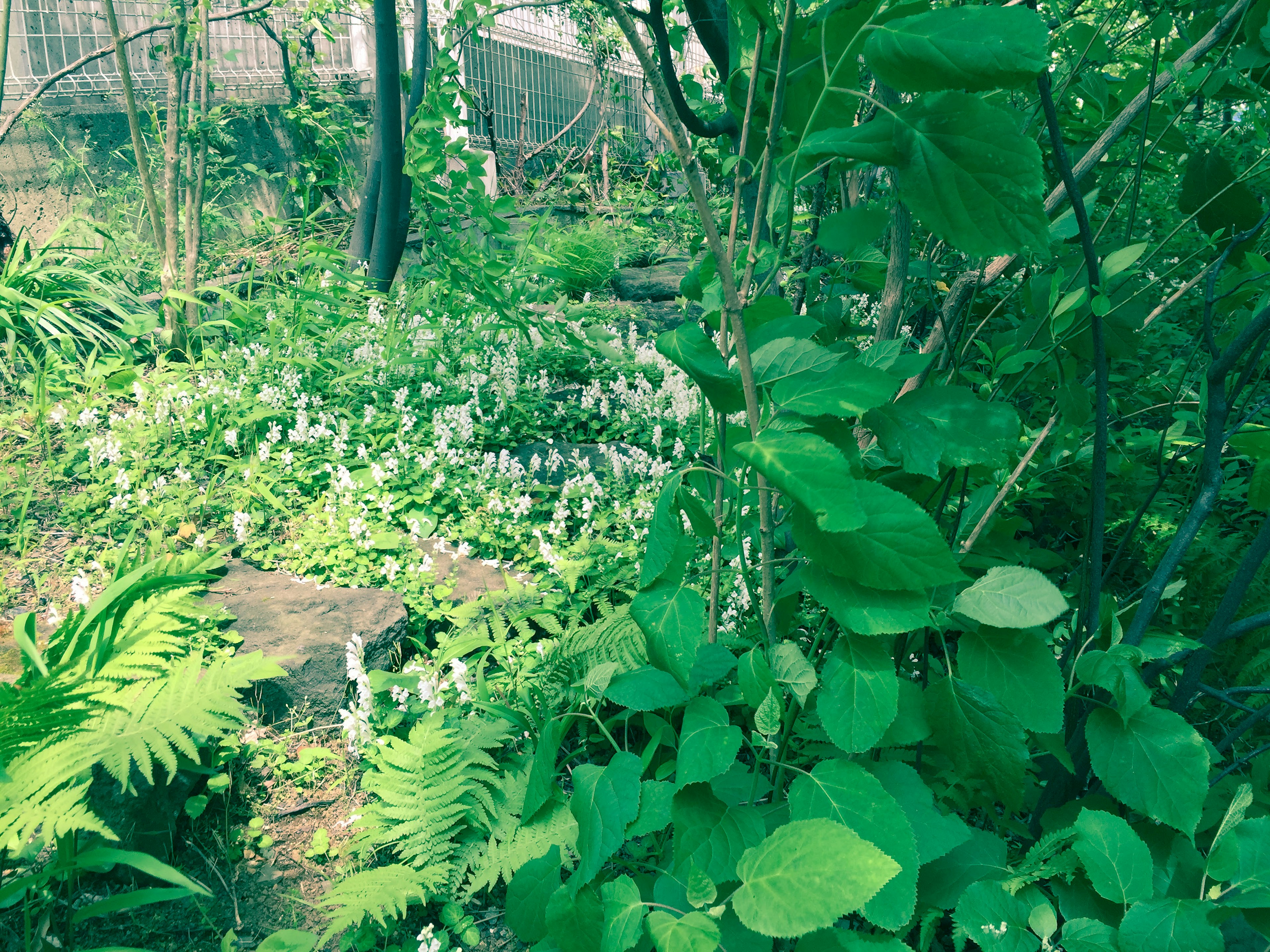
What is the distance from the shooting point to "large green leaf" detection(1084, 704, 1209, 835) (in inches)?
38.5

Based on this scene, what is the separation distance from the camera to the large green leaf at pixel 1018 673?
3.34 ft

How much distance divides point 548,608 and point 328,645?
71cm

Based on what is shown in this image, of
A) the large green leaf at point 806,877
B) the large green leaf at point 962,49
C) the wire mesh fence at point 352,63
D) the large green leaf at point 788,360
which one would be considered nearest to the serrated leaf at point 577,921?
the large green leaf at point 806,877

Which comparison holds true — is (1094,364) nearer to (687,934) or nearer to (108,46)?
(687,934)

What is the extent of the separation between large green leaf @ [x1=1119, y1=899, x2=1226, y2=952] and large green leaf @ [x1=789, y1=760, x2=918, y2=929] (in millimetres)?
244

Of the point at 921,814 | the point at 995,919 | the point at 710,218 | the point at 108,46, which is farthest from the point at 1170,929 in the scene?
the point at 108,46

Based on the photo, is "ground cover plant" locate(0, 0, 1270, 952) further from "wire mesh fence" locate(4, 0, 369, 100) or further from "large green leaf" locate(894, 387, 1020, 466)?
"wire mesh fence" locate(4, 0, 369, 100)

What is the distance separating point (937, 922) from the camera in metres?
1.45

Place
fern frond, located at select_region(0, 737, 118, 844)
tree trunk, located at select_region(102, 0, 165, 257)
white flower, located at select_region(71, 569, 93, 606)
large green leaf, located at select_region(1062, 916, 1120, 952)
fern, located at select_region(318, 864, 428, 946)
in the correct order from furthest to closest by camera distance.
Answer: tree trunk, located at select_region(102, 0, 165, 257) → white flower, located at select_region(71, 569, 93, 606) → fern, located at select_region(318, 864, 428, 946) → fern frond, located at select_region(0, 737, 118, 844) → large green leaf, located at select_region(1062, 916, 1120, 952)

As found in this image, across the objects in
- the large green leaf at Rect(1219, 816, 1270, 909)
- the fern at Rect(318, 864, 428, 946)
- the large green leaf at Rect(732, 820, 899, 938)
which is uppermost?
the large green leaf at Rect(732, 820, 899, 938)

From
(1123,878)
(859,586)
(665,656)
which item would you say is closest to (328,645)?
(665,656)

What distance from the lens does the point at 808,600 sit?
220 centimetres

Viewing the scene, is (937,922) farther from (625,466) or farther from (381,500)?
(381,500)

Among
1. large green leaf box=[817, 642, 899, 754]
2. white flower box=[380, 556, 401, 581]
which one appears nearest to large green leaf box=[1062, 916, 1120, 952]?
large green leaf box=[817, 642, 899, 754]
